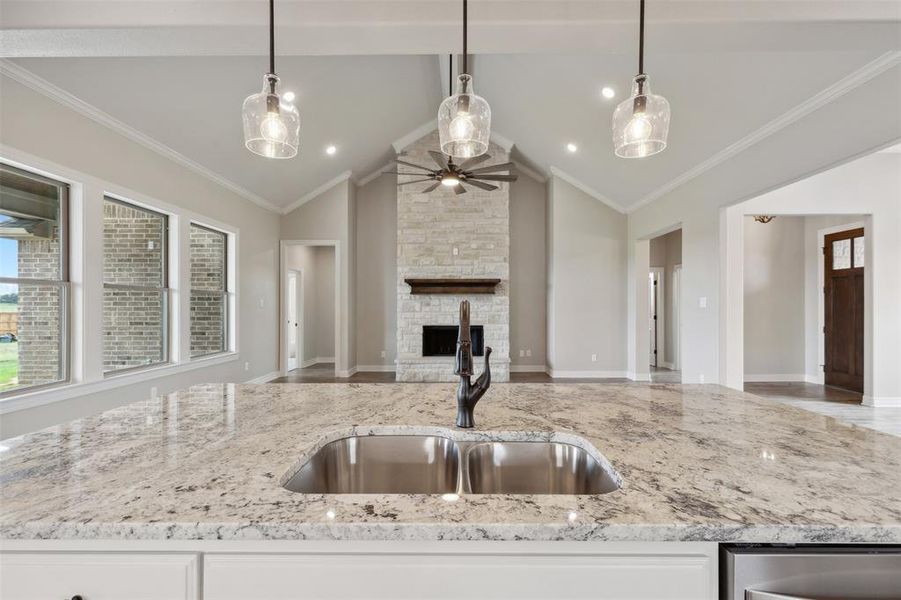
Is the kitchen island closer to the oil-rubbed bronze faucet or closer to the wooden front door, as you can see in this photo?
the oil-rubbed bronze faucet

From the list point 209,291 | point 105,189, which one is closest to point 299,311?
point 209,291

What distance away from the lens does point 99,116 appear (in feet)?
10.7

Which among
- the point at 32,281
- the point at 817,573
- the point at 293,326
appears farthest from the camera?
the point at 293,326

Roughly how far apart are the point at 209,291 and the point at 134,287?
1172 mm

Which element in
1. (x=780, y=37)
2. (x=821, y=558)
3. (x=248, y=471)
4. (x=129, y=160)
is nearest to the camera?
(x=821, y=558)

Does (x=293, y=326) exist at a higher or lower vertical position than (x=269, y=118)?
lower

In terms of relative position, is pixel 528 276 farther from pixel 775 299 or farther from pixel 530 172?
pixel 775 299

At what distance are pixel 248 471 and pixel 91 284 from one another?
3.36 metres

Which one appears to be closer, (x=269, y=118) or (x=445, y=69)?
(x=269, y=118)

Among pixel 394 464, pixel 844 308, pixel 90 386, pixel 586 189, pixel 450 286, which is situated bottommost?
pixel 90 386

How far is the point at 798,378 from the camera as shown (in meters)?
6.17

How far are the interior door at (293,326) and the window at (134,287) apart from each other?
10.4 feet

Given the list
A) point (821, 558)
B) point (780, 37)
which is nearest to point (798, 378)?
point (780, 37)

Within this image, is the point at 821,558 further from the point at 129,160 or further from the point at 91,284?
the point at 129,160
